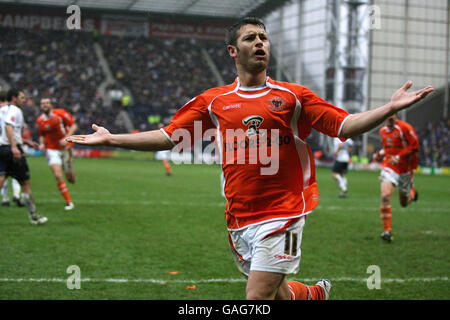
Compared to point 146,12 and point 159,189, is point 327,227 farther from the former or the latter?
point 159,189

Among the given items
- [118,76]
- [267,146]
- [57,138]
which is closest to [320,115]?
[267,146]

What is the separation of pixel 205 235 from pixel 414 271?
3.58 meters

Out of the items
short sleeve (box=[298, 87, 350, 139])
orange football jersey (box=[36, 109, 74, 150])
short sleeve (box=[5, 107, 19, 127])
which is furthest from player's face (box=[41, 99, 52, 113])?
short sleeve (box=[298, 87, 350, 139])

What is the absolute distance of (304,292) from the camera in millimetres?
4035

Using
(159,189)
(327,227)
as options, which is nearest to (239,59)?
(327,227)

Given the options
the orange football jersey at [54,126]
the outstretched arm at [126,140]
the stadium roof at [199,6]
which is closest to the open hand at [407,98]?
the outstretched arm at [126,140]

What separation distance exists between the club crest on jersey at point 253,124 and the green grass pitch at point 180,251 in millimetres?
2283

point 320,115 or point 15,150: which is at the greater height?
point 320,115

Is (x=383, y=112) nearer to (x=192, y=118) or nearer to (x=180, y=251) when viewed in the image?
(x=192, y=118)

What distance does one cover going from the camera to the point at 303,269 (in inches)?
257

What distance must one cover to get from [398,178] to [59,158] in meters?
7.28

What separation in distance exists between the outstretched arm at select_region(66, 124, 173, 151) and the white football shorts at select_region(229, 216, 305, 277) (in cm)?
86

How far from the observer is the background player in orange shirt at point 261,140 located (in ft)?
11.3

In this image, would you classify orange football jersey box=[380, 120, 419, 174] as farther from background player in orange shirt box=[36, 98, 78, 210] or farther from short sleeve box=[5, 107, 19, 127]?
short sleeve box=[5, 107, 19, 127]
